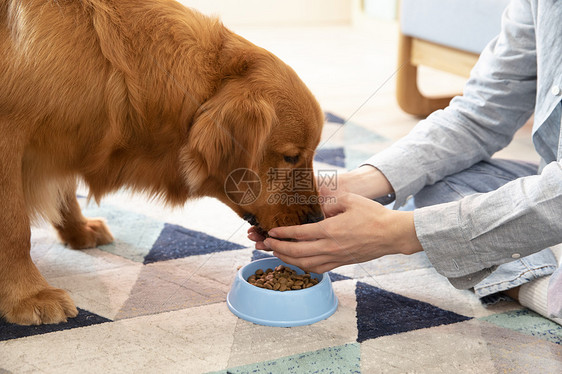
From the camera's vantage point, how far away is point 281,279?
1.56 m

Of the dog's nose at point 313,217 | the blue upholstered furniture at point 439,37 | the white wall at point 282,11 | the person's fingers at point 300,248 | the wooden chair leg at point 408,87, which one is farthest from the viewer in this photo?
the white wall at point 282,11

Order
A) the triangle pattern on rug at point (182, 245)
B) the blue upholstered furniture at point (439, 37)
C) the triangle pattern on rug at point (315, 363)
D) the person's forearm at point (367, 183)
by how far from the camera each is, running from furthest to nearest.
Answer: the blue upholstered furniture at point (439, 37), the triangle pattern on rug at point (182, 245), the person's forearm at point (367, 183), the triangle pattern on rug at point (315, 363)

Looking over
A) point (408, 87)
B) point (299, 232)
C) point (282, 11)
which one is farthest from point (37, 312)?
point (282, 11)

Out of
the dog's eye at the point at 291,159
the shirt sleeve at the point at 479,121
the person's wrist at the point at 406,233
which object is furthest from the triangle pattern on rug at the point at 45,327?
the shirt sleeve at the point at 479,121

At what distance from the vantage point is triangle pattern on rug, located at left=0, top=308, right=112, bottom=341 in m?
1.45

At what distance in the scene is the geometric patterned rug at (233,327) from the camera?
1.35 meters

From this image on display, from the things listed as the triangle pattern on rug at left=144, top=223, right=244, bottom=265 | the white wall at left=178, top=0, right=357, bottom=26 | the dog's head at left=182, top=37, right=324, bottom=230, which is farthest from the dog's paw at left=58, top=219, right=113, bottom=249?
the white wall at left=178, top=0, right=357, bottom=26

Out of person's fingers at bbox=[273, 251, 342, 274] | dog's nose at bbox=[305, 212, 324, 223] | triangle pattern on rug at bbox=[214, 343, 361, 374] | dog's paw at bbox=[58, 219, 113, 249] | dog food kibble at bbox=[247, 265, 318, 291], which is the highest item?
dog's nose at bbox=[305, 212, 324, 223]

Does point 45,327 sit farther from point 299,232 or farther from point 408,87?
point 408,87

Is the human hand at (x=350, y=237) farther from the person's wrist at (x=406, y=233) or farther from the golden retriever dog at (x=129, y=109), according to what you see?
the golden retriever dog at (x=129, y=109)

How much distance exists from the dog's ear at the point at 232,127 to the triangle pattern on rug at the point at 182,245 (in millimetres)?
546

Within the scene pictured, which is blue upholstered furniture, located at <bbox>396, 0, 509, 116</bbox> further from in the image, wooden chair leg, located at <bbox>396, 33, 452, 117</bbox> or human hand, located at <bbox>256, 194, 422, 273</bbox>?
human hand, located at <bbox>256, 194, 422, 273</bbox>

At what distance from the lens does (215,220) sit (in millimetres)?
2191

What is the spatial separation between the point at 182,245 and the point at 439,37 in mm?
1859
